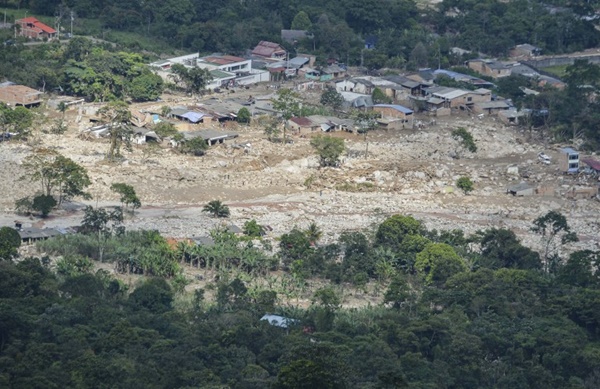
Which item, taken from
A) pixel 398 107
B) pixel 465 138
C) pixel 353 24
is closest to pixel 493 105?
pixel 398 107

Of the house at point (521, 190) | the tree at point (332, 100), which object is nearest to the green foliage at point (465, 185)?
the house at point (521, 190)

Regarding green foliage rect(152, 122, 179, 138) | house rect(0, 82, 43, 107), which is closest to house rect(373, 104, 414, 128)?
green foliage rect(152, 122, 179, 138)

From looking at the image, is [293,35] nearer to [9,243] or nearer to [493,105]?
[493,105]

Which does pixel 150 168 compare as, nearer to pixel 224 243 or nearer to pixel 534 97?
pixel 224 243

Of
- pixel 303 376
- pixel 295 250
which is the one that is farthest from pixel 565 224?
pixel 303 376

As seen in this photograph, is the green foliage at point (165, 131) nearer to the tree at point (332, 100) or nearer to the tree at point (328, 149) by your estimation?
the tree at point (328, 149)

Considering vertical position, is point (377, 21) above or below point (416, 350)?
above
